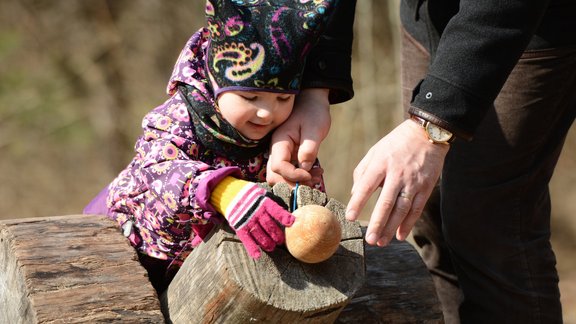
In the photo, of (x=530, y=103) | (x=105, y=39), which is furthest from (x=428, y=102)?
(x=105, y=39)

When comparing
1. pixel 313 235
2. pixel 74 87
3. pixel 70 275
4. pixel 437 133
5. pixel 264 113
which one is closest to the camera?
pixel 313 235

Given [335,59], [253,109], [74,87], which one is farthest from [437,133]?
[74,87]

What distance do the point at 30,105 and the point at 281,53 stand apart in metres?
5.42

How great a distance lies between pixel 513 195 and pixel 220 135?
0.92m

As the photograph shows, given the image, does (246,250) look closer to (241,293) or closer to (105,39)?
(241,293)

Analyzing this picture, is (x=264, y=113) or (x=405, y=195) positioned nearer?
(x=405, y=195)

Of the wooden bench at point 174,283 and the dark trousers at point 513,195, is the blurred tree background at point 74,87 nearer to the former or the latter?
the dark trousers at point 513,195

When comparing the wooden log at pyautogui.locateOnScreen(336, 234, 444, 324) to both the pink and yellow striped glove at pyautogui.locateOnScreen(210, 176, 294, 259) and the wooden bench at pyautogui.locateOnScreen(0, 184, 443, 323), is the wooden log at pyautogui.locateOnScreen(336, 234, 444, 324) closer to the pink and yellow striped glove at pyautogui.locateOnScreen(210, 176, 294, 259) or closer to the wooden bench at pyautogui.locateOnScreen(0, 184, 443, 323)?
the wooden bench at pyautogui.locateOnScreen(0, 184, 443, 323)

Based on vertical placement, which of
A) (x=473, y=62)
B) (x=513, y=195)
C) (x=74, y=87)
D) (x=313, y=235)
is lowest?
(x=74, y=87)

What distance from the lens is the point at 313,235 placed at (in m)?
1.95

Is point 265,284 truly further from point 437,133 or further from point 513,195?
point 513,195

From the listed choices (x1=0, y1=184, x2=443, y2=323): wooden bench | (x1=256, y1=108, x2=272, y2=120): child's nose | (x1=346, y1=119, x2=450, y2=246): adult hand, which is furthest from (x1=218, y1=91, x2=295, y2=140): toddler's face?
(x1=346, y1=119, x2=450, y2=246): adult hand

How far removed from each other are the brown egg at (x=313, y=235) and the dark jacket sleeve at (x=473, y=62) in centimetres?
35

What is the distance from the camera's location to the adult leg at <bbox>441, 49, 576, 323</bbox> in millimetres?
2543
